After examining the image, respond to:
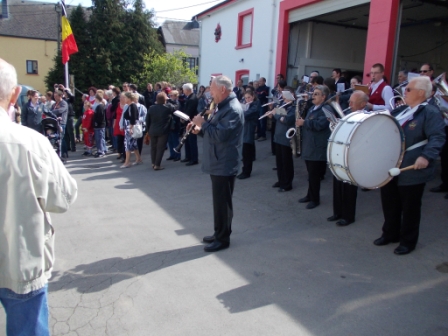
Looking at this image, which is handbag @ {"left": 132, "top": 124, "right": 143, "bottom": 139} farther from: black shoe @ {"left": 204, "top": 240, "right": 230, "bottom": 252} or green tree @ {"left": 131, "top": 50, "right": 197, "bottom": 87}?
green tree @ {"left": 131, "top": 50, "right": 197, "bottom": 87}

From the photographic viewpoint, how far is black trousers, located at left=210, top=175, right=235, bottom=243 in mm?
4621

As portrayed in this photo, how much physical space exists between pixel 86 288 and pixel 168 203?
299 centimetres

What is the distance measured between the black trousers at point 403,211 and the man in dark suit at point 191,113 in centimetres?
594

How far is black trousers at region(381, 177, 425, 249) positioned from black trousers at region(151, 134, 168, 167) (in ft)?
19.9

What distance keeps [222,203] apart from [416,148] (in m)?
2.31

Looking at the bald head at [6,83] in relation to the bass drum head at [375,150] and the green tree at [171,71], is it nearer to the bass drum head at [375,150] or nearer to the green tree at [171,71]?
the bass drum head at [375,150]

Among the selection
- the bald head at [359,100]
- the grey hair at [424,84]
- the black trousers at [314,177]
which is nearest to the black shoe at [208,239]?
the black trousers at [314,177]

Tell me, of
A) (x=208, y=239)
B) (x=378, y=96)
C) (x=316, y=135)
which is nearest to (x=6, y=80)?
(x=208, y=239)

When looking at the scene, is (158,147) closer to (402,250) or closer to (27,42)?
(402,250)

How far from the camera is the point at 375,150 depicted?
13.7 ft

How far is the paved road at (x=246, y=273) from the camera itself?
129 inches

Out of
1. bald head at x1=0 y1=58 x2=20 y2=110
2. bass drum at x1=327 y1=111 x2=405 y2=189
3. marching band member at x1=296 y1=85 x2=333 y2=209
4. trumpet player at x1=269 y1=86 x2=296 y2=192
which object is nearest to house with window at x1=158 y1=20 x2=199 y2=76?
trumpet player at x1=269 y1=86 x2=296 y2=192

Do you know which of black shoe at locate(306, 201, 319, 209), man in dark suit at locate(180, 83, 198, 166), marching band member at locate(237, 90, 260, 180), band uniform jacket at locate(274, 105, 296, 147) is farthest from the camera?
man in dark suit at locate(180, 83, 198, 166)

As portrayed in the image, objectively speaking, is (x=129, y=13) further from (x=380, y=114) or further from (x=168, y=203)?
(x=380, y=114)
